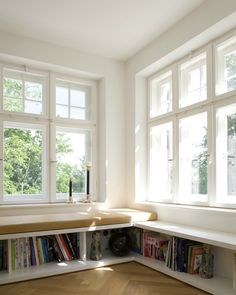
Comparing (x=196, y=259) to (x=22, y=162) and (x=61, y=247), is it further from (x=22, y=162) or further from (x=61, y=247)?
(x=22, y=162)

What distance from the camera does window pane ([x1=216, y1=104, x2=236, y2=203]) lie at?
3.13 metres

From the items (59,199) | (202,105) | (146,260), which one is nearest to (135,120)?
(202,105)

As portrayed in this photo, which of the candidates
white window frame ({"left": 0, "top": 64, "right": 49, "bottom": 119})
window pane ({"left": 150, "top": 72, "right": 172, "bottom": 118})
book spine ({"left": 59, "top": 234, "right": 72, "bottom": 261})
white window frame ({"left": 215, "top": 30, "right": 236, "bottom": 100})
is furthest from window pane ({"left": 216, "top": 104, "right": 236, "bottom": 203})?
white window frame ({"left": 0, "top": 64, "right": 49, "bottom": 119})

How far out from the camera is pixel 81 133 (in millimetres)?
4516

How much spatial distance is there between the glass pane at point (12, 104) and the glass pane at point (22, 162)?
0.83ft

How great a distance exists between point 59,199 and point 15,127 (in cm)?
116

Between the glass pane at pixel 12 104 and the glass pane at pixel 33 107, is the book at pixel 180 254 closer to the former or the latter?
the glass pane at pixel 33 107

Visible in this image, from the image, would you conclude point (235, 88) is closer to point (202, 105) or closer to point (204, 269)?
point (202, 105)

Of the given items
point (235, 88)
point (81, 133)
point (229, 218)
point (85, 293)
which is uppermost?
point (235, 88)

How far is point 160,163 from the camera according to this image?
425 cm

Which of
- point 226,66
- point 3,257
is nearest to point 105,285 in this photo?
point 3,257

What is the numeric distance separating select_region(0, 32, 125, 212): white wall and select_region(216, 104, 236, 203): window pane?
1681mm

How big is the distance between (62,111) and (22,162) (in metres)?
0.93

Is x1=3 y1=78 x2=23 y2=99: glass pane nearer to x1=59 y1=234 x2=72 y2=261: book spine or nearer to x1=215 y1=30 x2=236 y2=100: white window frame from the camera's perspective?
x1=59 y1=234 x2=72 y2=261: book spine
